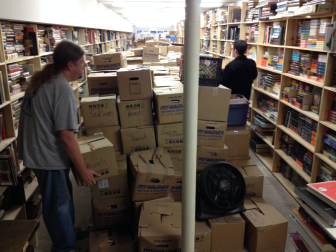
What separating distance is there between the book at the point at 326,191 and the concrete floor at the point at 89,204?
0.91m

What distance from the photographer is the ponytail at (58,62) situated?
1660mm

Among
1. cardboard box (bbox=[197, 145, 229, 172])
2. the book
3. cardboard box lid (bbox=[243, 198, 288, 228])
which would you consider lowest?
cardboard box lid (bbox=[243, 198, 288, 228])

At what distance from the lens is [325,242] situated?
4.75 ft

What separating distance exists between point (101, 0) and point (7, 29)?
377cm

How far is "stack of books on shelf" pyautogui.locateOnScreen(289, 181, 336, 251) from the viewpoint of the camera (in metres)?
1.39

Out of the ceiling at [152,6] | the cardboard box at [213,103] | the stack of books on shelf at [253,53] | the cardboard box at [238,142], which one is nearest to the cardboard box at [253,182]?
the cardboard box at [238,142]

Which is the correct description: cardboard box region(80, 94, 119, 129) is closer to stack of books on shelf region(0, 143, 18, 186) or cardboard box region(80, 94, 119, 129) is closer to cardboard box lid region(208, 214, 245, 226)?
stack of books on shelf region(0, 143, 18, 186)

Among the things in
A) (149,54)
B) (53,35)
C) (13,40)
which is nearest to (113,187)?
(13,40)

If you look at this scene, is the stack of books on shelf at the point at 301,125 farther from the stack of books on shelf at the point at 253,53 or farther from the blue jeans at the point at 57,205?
the blue jeans at the point at 57,205

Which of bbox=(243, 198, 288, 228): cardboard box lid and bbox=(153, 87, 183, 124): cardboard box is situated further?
bbox=(153, 87, 183, 124): cardboard box

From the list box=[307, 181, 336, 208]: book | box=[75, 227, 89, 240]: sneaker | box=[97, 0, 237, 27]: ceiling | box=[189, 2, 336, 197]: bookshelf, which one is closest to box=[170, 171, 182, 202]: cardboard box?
box=[75, 227, 89, 240]: sneaker

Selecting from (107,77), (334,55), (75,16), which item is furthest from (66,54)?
(75,16)

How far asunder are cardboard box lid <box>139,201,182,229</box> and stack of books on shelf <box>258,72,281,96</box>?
2.36 meters

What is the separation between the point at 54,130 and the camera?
67.2 inches
